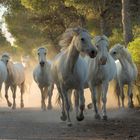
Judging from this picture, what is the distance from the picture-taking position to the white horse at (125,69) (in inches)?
832

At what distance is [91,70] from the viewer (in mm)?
17078

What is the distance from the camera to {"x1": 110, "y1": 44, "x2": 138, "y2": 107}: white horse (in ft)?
69.3

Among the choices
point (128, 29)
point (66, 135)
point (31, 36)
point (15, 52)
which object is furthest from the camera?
point (15, 52)

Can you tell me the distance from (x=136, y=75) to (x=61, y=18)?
22438mm

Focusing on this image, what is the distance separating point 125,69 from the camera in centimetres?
2164

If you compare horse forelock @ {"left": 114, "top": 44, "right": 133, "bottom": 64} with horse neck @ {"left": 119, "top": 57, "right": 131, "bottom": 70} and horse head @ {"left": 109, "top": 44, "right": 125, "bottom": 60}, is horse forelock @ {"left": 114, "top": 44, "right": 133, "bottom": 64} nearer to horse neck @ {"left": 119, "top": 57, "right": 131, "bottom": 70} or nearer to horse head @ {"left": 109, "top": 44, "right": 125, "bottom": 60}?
horse head @ {"left": 109, "top": 44, "right": 125, "bottom": 60}

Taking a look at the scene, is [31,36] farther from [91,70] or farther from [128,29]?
[91,70]

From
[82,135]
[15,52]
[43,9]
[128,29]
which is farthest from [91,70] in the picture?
[15,52]

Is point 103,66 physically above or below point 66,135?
above

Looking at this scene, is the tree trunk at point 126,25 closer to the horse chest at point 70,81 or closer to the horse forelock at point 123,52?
the horse forelock at point 123,52

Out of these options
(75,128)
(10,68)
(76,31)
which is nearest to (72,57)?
(76,31)

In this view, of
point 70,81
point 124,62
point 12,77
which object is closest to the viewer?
point 70,81

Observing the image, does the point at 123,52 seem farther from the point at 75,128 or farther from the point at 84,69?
the point at 75,128

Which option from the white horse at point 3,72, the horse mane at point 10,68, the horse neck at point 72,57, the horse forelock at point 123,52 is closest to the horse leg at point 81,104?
the horse neck at point 72,57
